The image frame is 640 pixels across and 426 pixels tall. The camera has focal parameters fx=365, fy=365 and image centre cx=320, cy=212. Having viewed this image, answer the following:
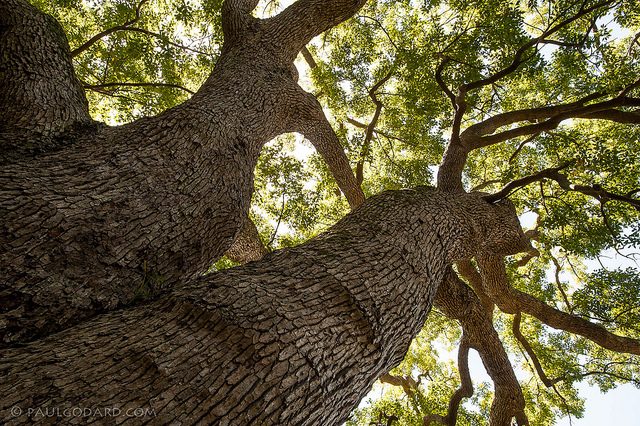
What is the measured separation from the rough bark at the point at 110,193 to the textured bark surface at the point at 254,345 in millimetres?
278

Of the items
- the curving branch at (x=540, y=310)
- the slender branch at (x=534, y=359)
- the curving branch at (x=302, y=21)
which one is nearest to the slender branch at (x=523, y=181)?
the curving branch at (x=540, y=310)

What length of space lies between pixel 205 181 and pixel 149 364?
4.89 feet

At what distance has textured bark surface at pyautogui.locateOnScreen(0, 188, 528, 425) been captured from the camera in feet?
4.91

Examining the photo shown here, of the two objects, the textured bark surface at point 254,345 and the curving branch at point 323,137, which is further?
the curving branch at point 323,137

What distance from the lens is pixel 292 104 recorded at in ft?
14.1

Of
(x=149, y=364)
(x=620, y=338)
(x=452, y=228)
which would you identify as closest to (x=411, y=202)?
(x=452, y=228)

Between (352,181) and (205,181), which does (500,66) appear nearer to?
(352,181)

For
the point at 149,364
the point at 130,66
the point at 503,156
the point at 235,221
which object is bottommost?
the point at 149,364

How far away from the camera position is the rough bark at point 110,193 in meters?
1.92

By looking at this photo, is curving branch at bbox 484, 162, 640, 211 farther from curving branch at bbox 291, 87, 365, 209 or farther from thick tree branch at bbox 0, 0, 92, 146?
thick tree branch at bbox 0, 0, 92, 146

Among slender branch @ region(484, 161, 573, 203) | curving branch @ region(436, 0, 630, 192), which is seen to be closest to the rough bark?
curving branch @ region(436, 0, 630, 192)

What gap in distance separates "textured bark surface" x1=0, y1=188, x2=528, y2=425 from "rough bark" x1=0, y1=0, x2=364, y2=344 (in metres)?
0.28

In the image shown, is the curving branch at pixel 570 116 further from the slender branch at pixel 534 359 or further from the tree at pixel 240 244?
the slender branch at pixel 534 359

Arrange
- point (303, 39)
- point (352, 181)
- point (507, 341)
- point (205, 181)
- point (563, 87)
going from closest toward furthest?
point (205, 181) → point (303, 39) → point (352, 181) → point (563, 87) → point (507, 341)
